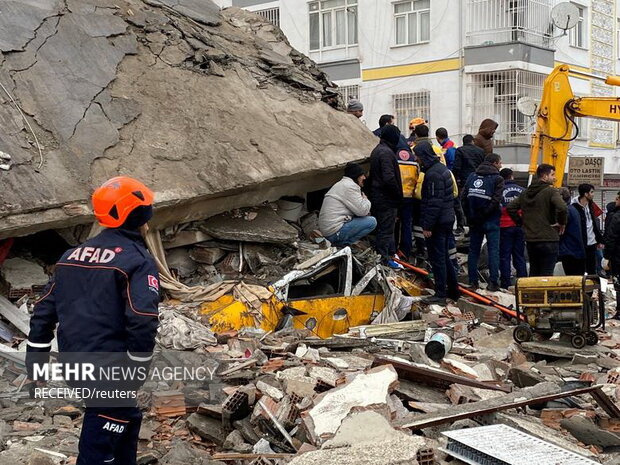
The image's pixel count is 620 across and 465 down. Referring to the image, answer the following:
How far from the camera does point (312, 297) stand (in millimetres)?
8508

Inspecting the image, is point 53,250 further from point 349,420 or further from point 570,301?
point 570,301

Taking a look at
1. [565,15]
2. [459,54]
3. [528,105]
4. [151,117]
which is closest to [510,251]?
[528,105]

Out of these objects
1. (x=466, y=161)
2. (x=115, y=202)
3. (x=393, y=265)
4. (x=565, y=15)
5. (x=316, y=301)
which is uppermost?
(x=565, y=15)

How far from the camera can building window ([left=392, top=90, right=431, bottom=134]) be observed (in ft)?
77.5

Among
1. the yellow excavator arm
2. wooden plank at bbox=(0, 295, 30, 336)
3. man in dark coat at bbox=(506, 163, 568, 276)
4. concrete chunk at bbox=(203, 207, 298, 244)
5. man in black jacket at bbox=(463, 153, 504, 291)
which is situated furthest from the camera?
the yellow excavator arm

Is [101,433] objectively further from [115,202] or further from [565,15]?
[565,15]

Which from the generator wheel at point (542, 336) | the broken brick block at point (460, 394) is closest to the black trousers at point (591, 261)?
the generator wheel at point (542, 336)

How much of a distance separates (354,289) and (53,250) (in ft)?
10.8

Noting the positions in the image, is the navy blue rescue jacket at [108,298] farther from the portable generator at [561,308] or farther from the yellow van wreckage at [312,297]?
the portable generator at [561,308]

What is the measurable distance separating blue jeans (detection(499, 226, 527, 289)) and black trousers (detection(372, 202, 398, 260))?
153cm

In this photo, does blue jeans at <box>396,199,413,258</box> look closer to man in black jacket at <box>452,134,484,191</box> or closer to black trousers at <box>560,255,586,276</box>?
man in black jacket at <box>452,134,484,191</box>

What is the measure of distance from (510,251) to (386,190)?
1908 millimetres

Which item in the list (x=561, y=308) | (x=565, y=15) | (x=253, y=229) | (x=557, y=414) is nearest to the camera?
(x=557, y=414)

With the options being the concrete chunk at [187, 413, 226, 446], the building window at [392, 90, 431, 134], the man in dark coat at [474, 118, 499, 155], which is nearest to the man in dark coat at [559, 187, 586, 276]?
the man in dark coat at [474, 118, 499, 155]
